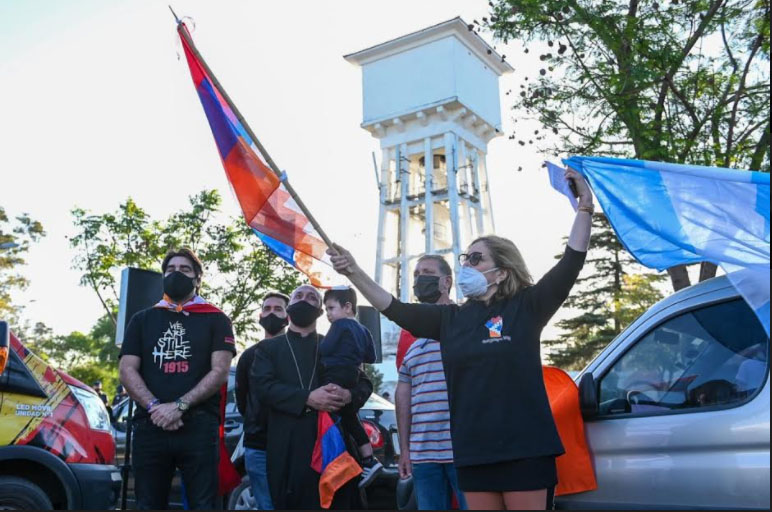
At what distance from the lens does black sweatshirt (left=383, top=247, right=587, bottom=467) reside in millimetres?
3488

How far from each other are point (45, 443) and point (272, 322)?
195 cm

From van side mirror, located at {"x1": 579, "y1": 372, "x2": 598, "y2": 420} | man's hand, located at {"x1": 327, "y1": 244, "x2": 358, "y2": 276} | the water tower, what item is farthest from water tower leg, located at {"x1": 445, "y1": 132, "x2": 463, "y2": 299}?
van side mirror, located at {"x1": 579, "y1": 372, "x2": 598, "y2": 420}

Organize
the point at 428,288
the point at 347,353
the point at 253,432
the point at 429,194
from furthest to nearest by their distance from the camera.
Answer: the point at 429,194 → the point at 253,432 → the point at 347,353 → the point at 428,288

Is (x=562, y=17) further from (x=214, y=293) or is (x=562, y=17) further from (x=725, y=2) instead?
(x=214, y=293)

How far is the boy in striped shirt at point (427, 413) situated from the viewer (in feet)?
15.4

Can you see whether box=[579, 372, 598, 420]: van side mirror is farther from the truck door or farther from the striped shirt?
the striped shirt

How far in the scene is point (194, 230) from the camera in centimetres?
2456

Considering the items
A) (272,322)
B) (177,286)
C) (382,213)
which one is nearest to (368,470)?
(272,322)

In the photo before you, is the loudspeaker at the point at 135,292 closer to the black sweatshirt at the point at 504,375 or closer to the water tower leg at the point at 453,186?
the black sweatshirt at the point at 504,375

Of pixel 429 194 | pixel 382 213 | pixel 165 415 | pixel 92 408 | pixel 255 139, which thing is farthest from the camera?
pixel 382 213

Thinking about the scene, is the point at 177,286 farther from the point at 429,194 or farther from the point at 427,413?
the point at 429,194

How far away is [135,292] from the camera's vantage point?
743 cm

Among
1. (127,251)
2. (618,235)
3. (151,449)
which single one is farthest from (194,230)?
(618,235)

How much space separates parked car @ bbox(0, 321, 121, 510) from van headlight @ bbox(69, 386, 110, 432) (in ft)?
0.04
